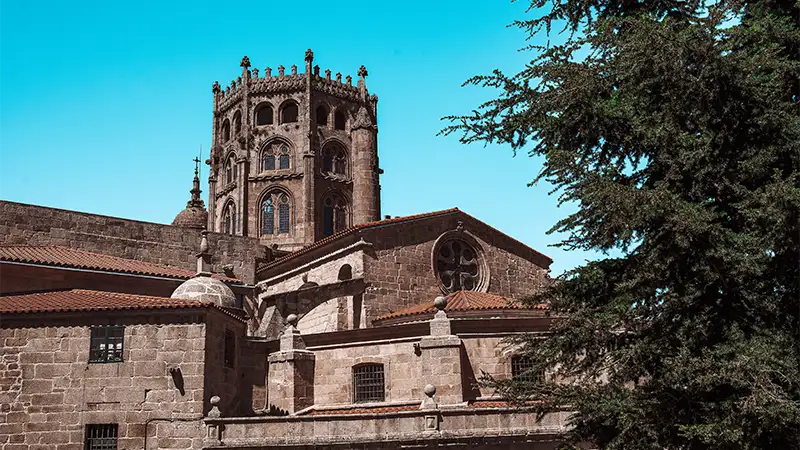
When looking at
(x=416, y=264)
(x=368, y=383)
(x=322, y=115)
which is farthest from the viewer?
(x=322, y=115)

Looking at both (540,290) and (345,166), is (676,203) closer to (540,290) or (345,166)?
(540,290)

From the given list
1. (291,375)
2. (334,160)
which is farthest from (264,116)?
(291,375)

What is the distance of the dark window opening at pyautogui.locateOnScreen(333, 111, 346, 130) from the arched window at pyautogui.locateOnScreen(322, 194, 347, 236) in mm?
3756

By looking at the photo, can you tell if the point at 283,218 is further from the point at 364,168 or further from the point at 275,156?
the point at 364,168

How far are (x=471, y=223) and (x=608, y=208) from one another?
52.3ft

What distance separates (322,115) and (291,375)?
2194 cm

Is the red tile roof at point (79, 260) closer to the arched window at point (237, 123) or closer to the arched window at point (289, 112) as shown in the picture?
the arched window at point (289, 112)

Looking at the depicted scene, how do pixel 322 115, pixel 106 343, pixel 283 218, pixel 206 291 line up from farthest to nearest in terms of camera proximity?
pixel 322 115 → pixel 283 218 → pixel 206 291 → pixel 106 343

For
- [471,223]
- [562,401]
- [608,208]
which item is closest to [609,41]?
[608,208]

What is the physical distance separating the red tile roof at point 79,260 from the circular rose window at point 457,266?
844cm

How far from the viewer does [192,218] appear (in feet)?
137

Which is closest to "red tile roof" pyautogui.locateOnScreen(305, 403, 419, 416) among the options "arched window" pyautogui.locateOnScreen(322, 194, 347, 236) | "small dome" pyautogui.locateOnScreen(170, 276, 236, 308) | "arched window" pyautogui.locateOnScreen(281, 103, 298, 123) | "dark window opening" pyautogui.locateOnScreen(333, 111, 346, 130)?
"small dome" pyautogui.locateOnScreen(170, 276, 236, 308)

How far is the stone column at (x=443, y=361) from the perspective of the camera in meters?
19.5

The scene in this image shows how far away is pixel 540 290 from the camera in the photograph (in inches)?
534
